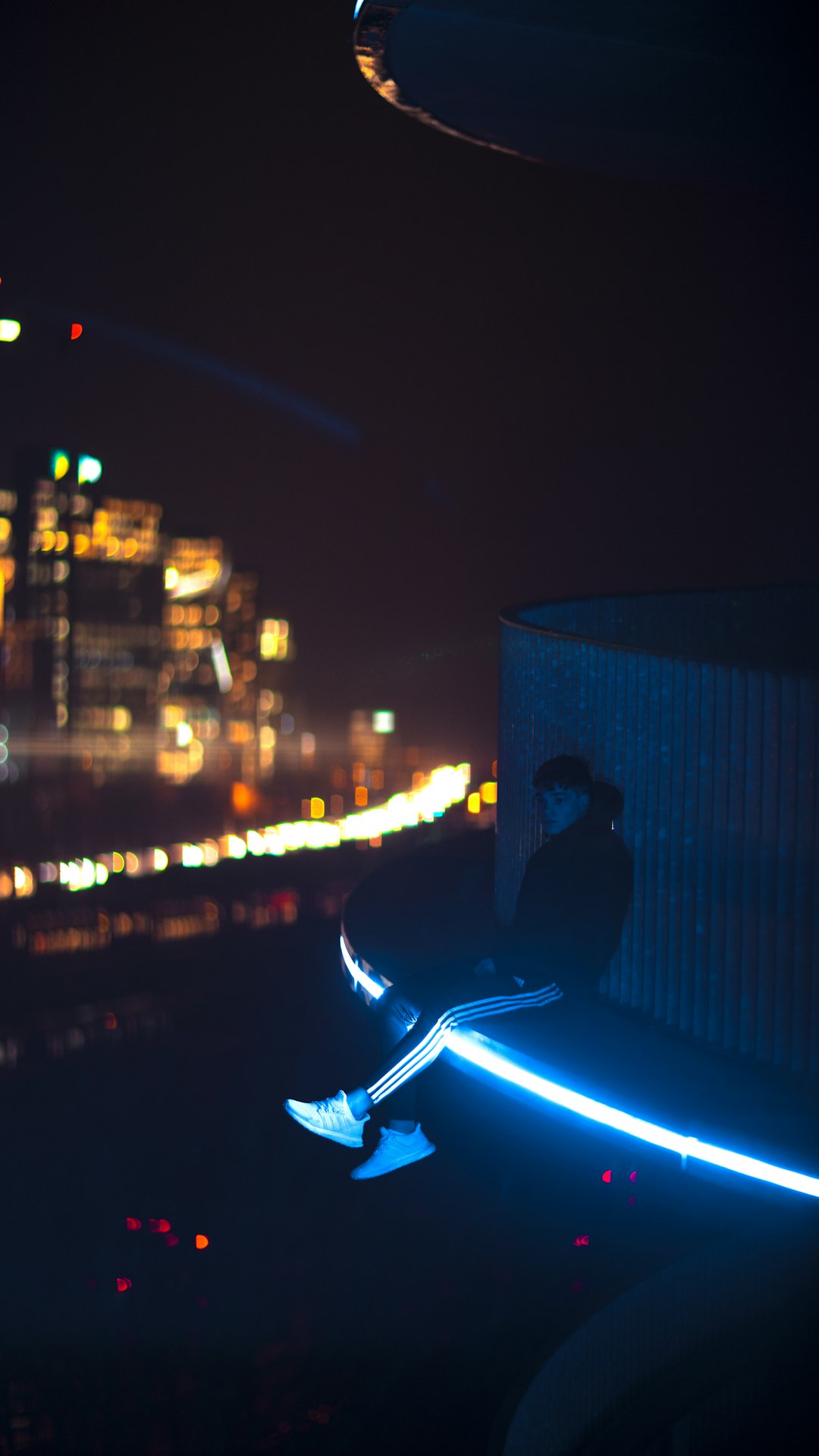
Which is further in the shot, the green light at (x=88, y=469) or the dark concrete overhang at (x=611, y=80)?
the green light at (x=88, y=469)

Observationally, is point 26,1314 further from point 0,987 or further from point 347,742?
point 347,742

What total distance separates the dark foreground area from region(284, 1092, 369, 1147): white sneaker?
0.19 m

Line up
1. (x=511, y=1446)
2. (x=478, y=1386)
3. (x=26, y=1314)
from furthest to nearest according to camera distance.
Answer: (x=26, y=1314), (x=478, y=1386), (x=511, y=1446)

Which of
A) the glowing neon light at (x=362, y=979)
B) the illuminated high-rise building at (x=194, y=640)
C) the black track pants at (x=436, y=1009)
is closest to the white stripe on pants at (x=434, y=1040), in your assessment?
the black track pants at (x=436, y=1009)

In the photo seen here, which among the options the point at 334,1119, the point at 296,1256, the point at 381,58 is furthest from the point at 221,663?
the point at 296,1256

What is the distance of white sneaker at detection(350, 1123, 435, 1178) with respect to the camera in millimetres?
4352

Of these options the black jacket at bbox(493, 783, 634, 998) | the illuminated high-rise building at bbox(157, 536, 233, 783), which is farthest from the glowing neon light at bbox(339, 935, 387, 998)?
the illuminated high-rise building at bbox(157, 536, 233, 783)

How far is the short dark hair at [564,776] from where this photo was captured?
15.3 feet

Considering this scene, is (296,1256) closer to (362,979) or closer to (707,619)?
(362,979)

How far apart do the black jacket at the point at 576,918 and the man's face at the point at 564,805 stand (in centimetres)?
9

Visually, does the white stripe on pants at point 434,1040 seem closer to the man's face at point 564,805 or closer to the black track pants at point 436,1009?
the black track pants at point 436,1009

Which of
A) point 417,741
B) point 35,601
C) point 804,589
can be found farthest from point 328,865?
point 417,741

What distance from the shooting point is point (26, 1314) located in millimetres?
3471

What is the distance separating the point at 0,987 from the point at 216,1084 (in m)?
2.78
